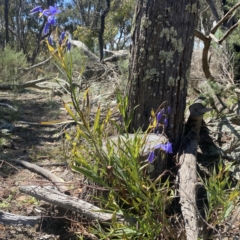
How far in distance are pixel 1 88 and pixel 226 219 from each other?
6587 mm

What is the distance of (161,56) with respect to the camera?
10.3 feet

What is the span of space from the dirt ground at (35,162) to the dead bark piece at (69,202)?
0.09 meters

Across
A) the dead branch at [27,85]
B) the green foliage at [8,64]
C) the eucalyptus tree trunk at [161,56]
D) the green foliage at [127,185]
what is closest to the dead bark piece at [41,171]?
the eucalyptus tree trunk at [161,56]

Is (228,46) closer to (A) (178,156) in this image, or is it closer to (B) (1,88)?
(A) (178,156)

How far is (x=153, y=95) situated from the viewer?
3.21 meters

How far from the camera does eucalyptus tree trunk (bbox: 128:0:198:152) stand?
10.2 ft

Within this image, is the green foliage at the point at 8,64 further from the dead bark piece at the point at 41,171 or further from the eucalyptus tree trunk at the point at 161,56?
the eucalyptus tree trunk at the point at 161,56

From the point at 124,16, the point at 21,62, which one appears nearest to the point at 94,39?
the point at 124,16

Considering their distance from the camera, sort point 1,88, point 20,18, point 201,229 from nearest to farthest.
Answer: point 201,229 → point 1,88 → point 20,18

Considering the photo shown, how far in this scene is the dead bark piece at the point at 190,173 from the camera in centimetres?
243

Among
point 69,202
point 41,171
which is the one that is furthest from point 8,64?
point 69,202

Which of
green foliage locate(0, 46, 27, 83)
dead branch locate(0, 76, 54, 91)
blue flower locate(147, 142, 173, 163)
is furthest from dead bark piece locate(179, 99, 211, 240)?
green foliage locate(0, 46, 27, 83)

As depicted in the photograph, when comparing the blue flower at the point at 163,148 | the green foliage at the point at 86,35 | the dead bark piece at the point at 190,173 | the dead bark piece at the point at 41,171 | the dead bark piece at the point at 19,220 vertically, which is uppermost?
the green foliage at the point at 86,35

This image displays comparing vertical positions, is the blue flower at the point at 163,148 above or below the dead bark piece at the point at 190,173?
above
